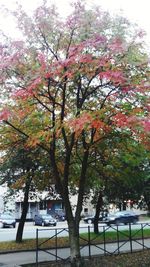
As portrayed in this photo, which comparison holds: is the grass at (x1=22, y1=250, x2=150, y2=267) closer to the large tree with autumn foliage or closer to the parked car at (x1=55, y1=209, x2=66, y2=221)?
the large tree with autumn foliage

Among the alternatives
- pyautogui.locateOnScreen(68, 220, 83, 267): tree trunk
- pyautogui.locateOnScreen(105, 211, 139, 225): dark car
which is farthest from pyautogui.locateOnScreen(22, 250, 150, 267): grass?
pyautogui.locateOnScreen(105, 211, 139, 225): dark car

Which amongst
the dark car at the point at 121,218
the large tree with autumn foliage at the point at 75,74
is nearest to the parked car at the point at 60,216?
the dark car at the point at 121,218

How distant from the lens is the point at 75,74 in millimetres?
9938

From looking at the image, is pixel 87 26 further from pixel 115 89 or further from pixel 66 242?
pixel 66 242

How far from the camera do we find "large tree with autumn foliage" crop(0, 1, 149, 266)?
966 cm

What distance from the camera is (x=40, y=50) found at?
10.8 metres

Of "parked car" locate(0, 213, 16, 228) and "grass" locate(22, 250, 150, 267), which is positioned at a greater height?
"parked car" locate(0, 213, 16, 228)

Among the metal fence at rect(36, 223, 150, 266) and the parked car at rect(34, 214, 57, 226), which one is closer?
the metal fence at rect(36, 223, 150, 266)

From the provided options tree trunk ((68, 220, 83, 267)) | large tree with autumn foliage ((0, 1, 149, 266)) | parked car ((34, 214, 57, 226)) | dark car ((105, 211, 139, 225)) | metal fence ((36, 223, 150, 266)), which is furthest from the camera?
parked car ((34, 214, 57, 226))

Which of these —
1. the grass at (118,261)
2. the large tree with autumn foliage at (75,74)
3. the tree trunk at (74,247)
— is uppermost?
the large tree with autumn foliage at (75,74)

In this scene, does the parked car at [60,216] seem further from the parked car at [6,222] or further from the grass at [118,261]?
the grass at [118,261]

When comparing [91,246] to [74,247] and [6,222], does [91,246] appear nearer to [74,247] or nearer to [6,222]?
[74,247]

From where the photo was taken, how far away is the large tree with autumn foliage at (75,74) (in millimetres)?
9656

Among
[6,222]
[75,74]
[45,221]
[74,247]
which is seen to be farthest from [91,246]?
[45,221]
